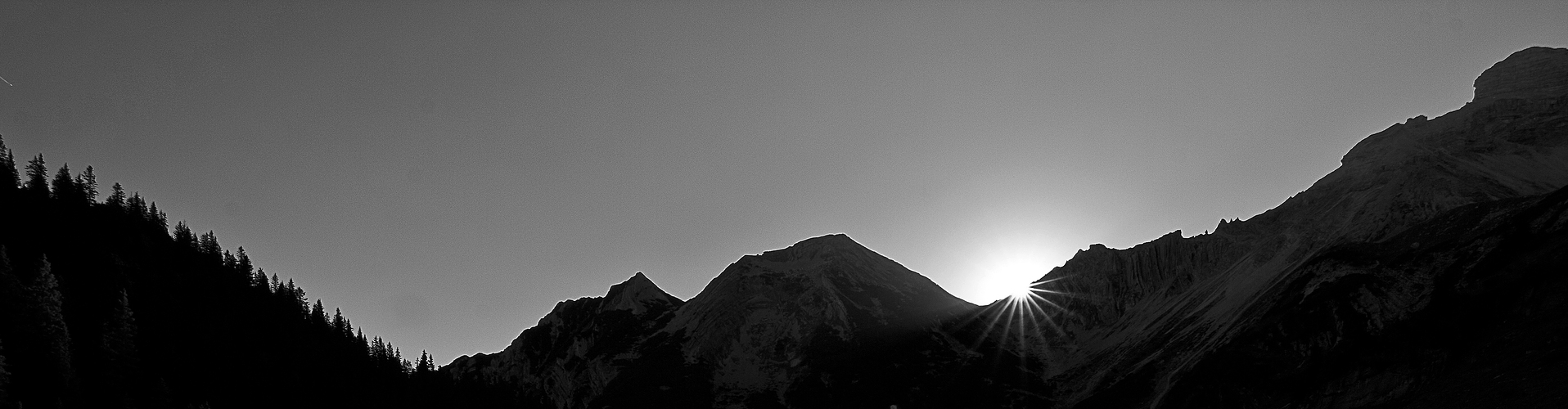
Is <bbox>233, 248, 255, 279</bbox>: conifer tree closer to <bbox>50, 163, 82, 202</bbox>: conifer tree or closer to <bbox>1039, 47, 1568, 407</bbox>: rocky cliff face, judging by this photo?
<bbox>50, 163, 82, 202</bbox>: conifer tree

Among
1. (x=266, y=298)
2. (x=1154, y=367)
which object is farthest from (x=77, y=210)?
(x=1154, y=367)

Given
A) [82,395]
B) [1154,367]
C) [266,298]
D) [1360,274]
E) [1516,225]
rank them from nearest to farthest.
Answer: [82,395], [1516,225], [1360,274], [1154,367], [266,298]

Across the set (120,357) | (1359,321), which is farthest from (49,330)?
(1359,321)

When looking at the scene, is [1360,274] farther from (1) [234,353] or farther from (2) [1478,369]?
(1) [234,353]

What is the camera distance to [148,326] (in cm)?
14275

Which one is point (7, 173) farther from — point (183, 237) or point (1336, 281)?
point (1336, 281)

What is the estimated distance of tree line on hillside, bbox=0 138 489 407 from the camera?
121m

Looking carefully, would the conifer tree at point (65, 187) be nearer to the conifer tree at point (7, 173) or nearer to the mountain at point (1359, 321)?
the conifer tree at point (7, 173)

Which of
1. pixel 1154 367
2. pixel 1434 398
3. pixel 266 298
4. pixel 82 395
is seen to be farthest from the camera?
pixel 266 298

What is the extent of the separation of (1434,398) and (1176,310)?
83393 mm

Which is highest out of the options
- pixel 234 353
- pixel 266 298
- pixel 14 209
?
pixel 14 209

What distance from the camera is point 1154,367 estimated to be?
6363 inches

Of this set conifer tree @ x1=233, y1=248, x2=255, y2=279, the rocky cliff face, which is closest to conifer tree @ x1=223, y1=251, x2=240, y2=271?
conifer tree @ x1=233, y1=248, x2=255, y2=279

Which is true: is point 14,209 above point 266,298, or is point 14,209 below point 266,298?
above
